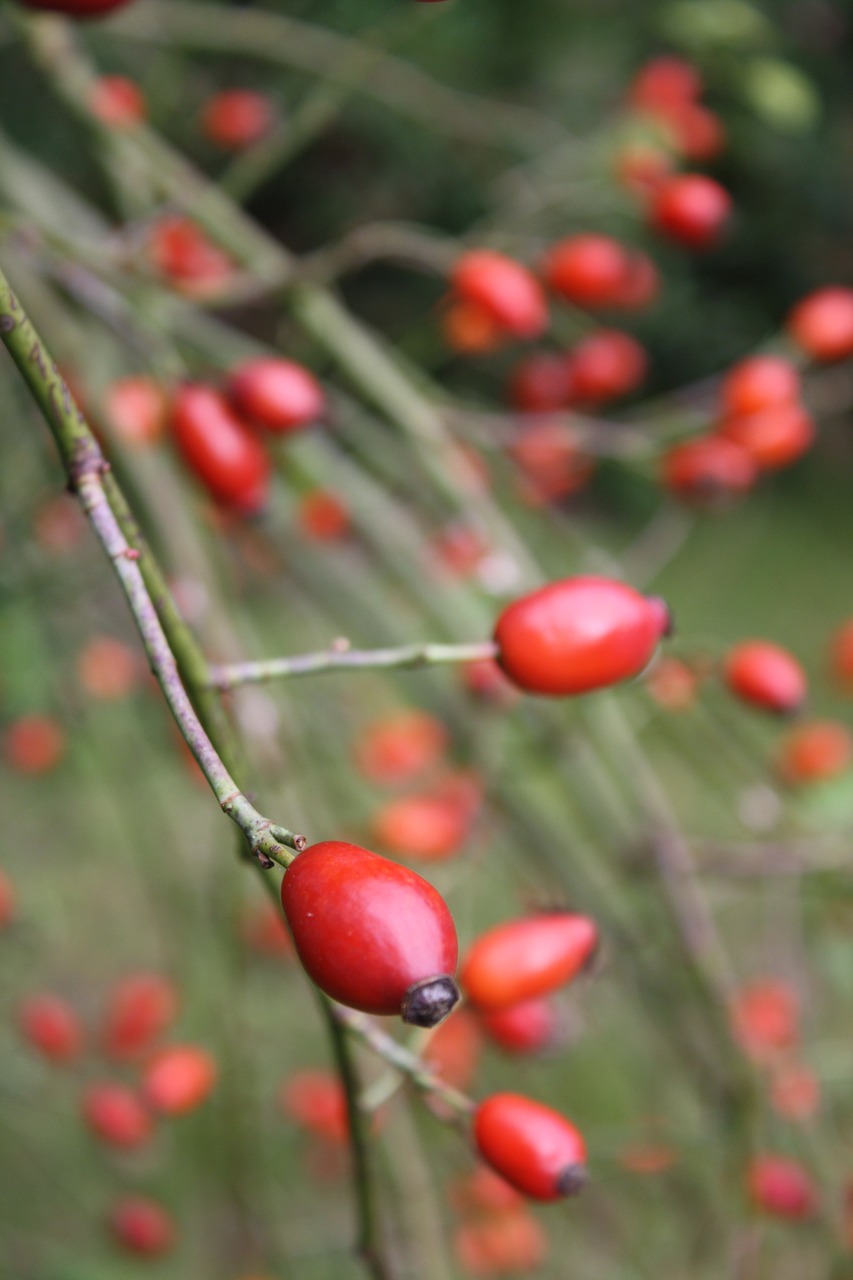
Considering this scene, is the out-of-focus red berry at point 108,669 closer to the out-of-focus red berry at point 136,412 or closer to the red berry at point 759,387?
the out-of-focus red berry at point 136,412

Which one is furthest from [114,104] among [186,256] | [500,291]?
[500,291]

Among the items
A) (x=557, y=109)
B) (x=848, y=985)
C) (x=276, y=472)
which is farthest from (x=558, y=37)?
(x=848, y=985)

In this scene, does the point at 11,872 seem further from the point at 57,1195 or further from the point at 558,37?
the point at 558,37

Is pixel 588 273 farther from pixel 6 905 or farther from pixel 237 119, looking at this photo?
pixel 6 905

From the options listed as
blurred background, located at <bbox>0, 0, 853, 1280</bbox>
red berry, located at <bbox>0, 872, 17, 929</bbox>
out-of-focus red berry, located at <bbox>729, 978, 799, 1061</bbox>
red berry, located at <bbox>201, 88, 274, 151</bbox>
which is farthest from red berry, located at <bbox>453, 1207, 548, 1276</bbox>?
red berry, located at <bbox>201, 88, 274, 151</bbox>

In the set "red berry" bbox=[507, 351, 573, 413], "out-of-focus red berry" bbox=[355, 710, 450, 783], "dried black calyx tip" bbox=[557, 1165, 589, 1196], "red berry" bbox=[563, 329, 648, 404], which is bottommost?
"dried black calyx tip" bbox=[557, 1165, 589, 1196]

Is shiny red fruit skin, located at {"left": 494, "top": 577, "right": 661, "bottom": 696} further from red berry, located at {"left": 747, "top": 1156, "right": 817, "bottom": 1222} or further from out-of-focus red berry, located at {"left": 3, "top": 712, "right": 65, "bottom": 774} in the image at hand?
out-of-focus red berry, located at {"left": 3, "top": 712, "right": 65, "bottom": 774}
